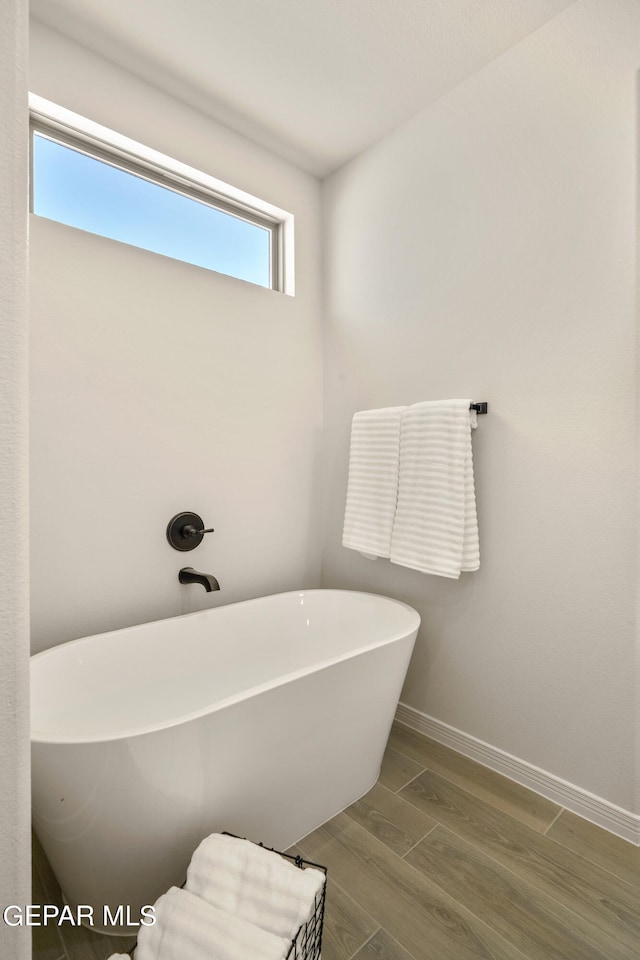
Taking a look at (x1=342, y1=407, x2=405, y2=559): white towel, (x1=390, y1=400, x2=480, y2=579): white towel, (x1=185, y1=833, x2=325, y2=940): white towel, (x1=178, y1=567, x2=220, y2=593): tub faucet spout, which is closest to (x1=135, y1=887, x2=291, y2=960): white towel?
(x1=185, y1=833, x2=325, y2=940): white towel

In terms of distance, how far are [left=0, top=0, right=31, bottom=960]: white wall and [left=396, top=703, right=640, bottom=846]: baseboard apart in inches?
64.7

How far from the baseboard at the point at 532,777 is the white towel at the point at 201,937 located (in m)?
1.19

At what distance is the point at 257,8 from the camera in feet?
5.30

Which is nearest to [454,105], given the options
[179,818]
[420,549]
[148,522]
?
[420,549]

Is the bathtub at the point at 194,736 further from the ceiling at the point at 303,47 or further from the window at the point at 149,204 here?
the ceiling at the point at 303,47

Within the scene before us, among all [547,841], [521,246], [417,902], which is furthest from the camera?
[521,246]

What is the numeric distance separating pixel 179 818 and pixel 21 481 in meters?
0.98

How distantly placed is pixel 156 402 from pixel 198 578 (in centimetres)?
75

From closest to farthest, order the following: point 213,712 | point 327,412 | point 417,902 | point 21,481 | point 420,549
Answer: point 21,481
point 213,712
point 417,902
point 420,549
point 327,412

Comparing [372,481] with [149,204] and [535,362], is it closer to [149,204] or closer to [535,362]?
[535,362]

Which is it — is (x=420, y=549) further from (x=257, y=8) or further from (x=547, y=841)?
(x=257, y=8)

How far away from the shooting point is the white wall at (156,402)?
1.71 m

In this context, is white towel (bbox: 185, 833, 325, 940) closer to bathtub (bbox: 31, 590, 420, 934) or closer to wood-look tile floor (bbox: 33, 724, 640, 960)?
bathtub (bbox: 31, 590, 420, 934)

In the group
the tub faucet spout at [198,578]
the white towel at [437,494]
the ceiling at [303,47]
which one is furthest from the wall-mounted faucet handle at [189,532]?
the ceiling at [303,47]
